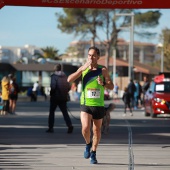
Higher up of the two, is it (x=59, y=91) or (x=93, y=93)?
(x=93, y=93)

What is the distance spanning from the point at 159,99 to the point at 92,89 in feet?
55.8

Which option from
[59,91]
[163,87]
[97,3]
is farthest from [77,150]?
[163,87]

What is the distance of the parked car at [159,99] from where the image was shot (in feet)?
95.6

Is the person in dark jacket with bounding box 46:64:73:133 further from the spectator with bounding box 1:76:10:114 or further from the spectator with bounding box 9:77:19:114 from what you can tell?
the spectator with bounding box 9:77:19:114

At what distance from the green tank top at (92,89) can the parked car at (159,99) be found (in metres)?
16.7

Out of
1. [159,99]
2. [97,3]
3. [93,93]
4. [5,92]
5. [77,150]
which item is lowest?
[77,150]

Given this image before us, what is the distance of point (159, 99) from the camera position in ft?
96.0

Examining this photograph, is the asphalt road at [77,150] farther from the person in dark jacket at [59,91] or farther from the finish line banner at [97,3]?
the finish line banner at [97,3]

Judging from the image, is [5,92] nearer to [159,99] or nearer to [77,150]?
[159,99]

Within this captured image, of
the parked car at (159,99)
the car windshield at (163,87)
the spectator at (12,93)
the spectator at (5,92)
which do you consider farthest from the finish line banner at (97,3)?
the spectator at (12,93)

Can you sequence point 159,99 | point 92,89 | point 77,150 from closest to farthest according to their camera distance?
point 92,89 < point 77,150 < point 159,99

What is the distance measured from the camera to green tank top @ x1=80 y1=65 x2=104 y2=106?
1252cm

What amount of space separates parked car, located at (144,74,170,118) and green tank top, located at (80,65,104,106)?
16.7 metres

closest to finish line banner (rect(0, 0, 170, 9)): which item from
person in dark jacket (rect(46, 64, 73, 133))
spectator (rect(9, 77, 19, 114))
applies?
person in dark jacket (rect(46, 64, 73, 133))
